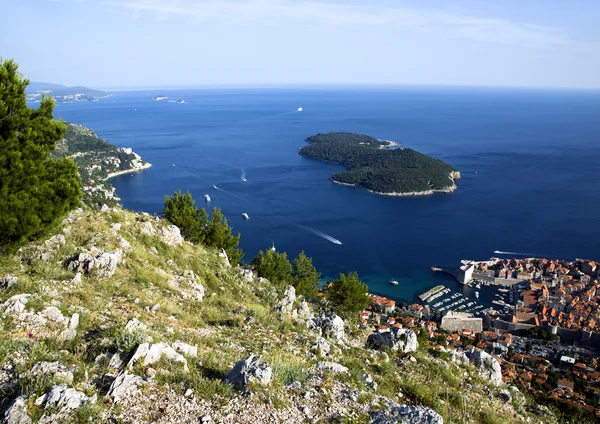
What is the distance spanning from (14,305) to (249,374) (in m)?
3.70

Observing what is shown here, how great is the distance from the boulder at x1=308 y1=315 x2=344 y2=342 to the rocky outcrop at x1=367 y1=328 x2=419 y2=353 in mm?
881

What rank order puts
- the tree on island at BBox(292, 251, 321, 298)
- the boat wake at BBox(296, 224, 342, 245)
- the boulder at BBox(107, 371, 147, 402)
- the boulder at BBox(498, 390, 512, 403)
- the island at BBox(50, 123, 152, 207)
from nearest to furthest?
the boulder at BBox(107, 371, 147, 402) → the boulder at BBox(498, 390, 512, 403) → the tree on island at BBox(292, 251, 321, 298) → the boat wake at BBox(296, 224, 342, 245) → the island at BBox(50, 123, 152, 207)

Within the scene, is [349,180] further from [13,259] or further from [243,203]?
[13,259]

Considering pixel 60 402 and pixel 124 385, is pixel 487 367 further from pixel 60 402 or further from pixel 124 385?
pixel 60 402

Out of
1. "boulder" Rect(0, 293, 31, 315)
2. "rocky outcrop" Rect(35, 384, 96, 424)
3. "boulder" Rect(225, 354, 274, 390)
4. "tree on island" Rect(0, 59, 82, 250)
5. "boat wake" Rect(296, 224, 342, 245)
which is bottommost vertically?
"boat wake" Rect(296, 224, 342, 245)

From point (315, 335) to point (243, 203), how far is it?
2027 inches

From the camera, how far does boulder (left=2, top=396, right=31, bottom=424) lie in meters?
3.72

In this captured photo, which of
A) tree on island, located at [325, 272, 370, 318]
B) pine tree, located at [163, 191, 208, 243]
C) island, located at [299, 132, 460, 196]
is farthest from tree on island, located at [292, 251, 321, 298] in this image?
island, located at [299, 132, 460, 196]

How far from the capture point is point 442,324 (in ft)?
103

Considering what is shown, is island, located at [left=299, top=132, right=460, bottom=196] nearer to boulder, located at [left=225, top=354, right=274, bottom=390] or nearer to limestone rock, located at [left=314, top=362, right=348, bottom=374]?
limestone rock, located at [left=314, top=362, right=348, bottom=374]

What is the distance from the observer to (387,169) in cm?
7912

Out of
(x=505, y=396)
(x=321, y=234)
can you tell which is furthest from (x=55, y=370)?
(x=321, y=234)

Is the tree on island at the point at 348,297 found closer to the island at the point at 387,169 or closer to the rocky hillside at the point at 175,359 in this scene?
the rocky hillside at the point at 175,359

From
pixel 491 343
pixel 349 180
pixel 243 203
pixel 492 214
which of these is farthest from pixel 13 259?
pixel 349 180
